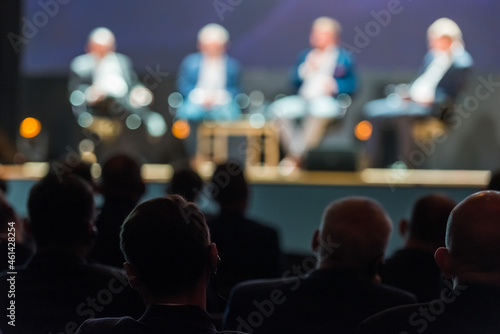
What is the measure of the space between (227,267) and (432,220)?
0.75 m

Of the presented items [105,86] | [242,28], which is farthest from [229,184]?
Answer: [242,28]

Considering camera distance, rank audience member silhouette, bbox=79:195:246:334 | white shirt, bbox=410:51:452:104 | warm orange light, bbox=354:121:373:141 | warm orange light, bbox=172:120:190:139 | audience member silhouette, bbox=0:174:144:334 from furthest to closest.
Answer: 1. warm orange light, bbox=354:121:373:141
2. warm orange light, bbox=172:120:190:139
3. white shirt, bbox=410:51:452:104
4. audience member silhouette, bbox=0:174:144:334
5. audience member silhouette, bbox=79:195:246:334

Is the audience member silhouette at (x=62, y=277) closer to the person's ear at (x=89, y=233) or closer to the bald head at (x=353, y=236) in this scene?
the person's ear at (x=89, y=233)

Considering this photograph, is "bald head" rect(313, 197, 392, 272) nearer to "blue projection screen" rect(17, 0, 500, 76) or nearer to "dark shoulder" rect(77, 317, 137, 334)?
"dark shoulder" rect(77, 317, 137, 334)

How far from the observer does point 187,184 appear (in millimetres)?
2889

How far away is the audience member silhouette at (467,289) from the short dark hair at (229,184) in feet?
4.62

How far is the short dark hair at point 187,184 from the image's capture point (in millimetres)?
2863

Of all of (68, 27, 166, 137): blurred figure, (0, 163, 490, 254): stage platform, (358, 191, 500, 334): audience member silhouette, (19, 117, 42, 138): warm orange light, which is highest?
(68, 27, 166, 137): blurred figure

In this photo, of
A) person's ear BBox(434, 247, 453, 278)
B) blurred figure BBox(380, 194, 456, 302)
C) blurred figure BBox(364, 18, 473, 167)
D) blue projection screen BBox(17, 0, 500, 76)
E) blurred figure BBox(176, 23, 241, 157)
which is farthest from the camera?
blue projection screen BBox(17, 0, 500, 76)

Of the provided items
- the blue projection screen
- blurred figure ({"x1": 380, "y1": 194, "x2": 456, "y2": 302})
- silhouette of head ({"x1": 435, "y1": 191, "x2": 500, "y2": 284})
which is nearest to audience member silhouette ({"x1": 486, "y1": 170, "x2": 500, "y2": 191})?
blurred figure ({"x1": 380, "y1": 194, "x2": 456, "y2": 302})

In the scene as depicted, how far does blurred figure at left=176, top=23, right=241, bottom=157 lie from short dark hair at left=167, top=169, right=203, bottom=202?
8.87 feet

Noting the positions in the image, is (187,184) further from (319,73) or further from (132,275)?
(319,73)

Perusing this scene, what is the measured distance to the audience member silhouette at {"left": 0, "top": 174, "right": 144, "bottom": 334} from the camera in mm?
1640

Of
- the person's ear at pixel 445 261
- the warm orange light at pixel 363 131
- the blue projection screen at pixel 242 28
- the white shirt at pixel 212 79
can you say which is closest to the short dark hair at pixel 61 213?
the person's ear at pixel 445 261
